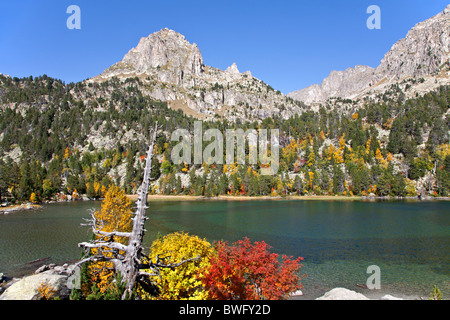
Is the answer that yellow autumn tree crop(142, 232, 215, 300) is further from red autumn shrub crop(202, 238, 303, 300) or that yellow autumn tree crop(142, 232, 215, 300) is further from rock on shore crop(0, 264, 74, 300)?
rock on shore crop(0, 264, 74, 300)

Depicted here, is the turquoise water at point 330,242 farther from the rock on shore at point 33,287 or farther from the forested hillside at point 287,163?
the forested hillside at point 287,163

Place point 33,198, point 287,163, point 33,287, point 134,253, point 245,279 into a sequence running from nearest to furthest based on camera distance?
point 134,253 → point 245,279 → point 33,287 → point 33,198 → point 287,163

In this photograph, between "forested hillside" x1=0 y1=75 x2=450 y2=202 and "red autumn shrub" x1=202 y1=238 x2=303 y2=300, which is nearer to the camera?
"red autumn shrub" x1=202 y1=238 x2=303 y2=300

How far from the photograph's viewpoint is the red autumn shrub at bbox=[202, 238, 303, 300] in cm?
1620

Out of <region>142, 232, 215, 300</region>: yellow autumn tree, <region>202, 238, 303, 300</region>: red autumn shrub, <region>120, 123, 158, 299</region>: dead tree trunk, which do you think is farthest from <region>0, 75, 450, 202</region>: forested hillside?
<region>120, 123, 158, 299</region>: dead tree trunk

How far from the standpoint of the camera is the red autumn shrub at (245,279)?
1620 centimetres

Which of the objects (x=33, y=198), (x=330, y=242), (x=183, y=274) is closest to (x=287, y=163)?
(x=330, y=242)

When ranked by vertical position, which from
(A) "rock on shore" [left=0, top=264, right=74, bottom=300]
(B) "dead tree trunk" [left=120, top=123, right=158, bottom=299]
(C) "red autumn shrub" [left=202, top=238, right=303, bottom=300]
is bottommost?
(A) "rock on shore" [left=0, top=264, right=74, bottom=300]

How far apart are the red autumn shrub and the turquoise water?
31.6ft

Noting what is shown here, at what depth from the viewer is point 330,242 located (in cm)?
4356

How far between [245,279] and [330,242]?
31686 mm

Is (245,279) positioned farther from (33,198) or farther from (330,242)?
(33,198)
